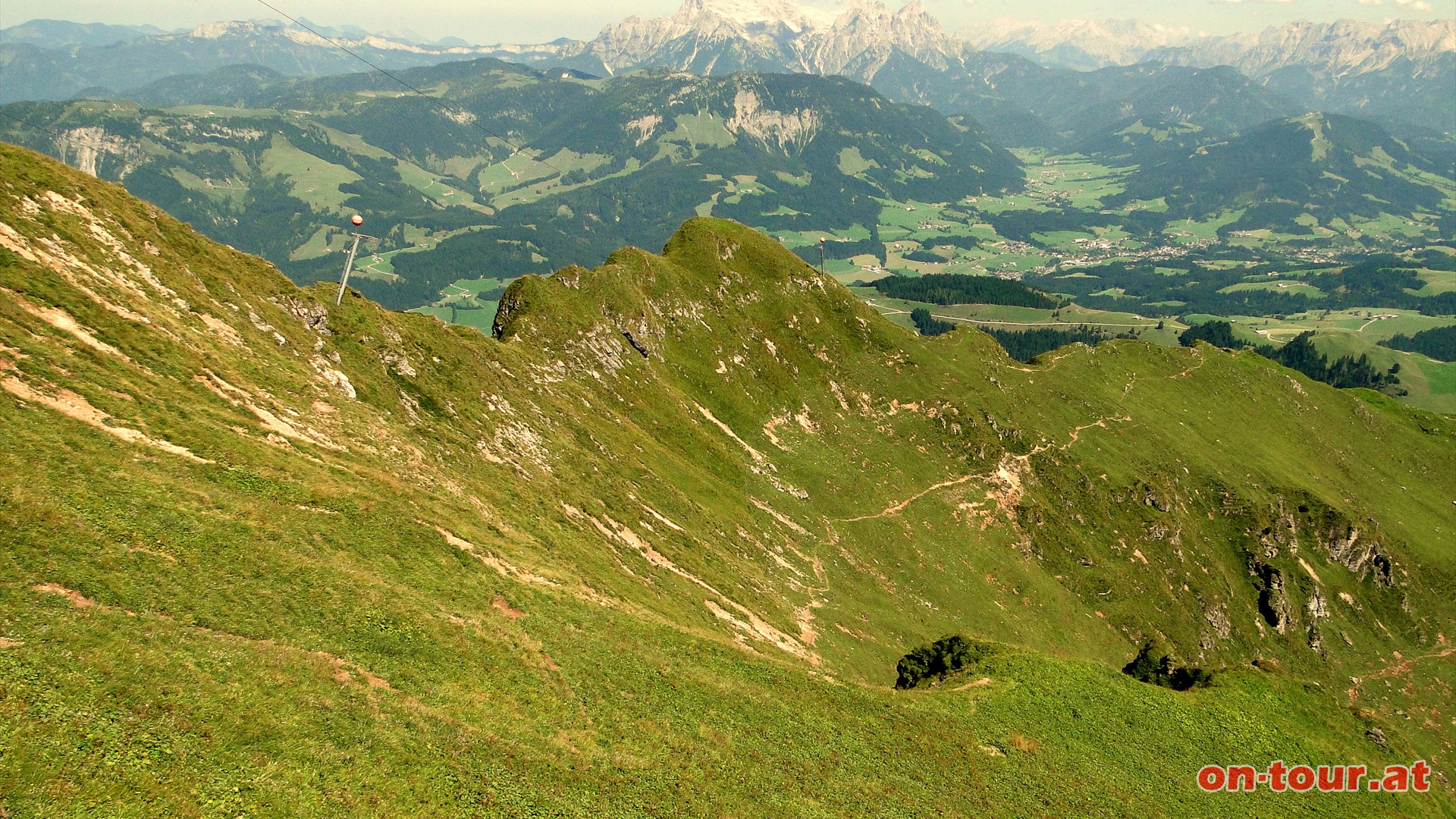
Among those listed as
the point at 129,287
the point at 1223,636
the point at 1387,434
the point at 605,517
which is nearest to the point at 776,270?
the point at 605,517

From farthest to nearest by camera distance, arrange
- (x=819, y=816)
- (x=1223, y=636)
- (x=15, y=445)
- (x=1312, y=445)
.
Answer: (x=1312, y=445) → (x=1223, y=636) → (x=819, y=816) → (x=15, y=445)

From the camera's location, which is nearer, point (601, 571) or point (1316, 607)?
point (601, 571)

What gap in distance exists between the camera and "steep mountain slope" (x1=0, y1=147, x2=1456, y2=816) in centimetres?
3250

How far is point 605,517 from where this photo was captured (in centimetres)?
8288

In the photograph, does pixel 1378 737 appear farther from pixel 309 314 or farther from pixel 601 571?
pixel 309 314

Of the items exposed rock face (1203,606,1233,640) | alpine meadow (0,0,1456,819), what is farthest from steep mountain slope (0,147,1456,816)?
exposed rock face (1203,606,1233,640)

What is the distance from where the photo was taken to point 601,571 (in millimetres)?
69250

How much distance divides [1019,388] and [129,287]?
548 feet

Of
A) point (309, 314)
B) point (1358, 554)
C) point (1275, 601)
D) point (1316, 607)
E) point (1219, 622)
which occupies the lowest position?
point (1219, 622)

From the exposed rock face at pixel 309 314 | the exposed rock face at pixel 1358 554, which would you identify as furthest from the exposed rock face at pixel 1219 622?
the exposed rock face at pixel 309 314

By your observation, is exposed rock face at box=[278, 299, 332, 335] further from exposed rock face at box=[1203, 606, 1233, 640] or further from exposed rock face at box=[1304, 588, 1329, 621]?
exposed rock face at box=[1304, 588, 1329, 621]

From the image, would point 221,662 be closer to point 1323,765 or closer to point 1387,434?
point 1323,765

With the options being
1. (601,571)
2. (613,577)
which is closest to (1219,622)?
(613,577)

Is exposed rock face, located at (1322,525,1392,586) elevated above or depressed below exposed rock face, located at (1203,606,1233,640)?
above
